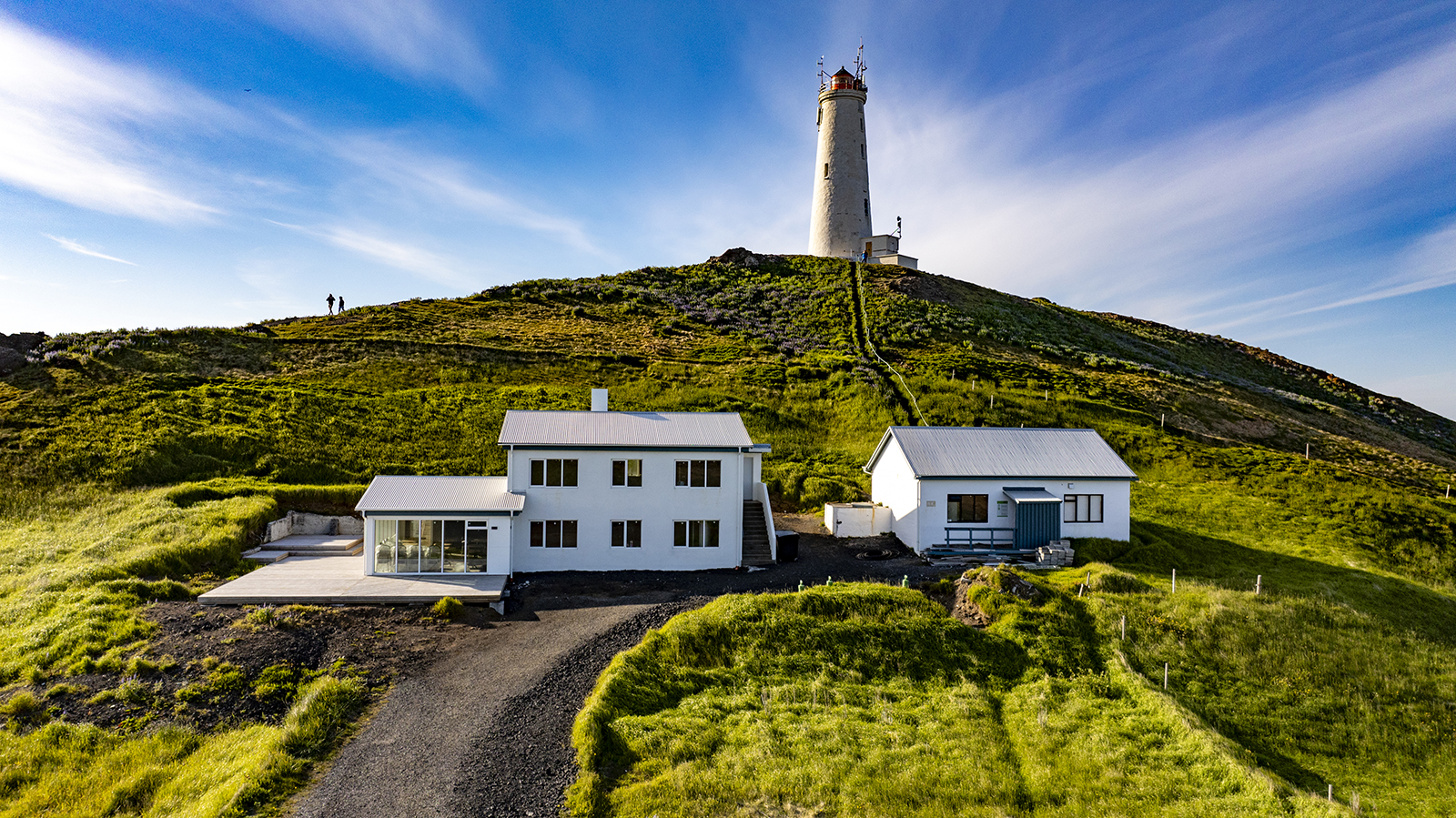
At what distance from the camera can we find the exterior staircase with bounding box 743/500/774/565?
25783 millimetres

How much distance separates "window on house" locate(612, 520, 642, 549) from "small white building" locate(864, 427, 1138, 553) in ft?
36.5

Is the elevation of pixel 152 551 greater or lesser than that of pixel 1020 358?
lesser

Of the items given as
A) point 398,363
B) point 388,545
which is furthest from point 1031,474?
point 398,363

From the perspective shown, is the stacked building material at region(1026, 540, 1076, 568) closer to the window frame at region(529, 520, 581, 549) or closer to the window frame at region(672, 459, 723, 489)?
the window frame at region(672, 459, 723, 489)

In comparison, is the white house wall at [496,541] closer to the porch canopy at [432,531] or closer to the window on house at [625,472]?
the porch canopy at [432,531]

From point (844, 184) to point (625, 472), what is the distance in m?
58.8

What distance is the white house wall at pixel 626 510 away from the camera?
24.6 meters

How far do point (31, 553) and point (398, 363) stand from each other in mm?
27557

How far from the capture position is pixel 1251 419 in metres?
48.5

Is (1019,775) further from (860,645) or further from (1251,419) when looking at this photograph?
(1251,419)

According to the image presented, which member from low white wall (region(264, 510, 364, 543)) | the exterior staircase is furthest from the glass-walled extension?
the exterior staircase

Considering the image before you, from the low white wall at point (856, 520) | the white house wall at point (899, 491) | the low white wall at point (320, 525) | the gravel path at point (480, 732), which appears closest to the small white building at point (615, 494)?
the low white wall at point (856, 520)

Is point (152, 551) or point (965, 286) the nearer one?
point (152, 551)

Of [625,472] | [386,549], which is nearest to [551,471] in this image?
[625,472]
